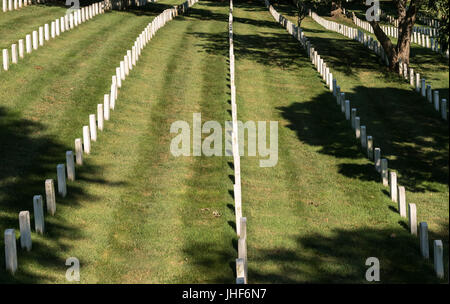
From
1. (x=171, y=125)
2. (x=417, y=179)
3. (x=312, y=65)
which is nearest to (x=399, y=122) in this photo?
(x=417, y=179)

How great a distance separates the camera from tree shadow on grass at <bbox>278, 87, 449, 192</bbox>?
2056cm

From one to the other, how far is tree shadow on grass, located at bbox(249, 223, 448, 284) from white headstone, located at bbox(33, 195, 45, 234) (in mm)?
4544

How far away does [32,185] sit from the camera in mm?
17078

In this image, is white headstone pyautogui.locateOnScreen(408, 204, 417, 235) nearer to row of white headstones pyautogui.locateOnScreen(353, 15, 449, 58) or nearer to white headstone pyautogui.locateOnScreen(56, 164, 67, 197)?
white headstone pyautogui.locateOnScreen(56, 164, 67, 197)

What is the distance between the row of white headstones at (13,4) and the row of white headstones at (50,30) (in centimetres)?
427

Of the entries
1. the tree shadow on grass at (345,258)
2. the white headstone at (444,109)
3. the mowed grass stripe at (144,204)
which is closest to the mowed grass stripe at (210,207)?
the mowed grass stripe at (144,204)

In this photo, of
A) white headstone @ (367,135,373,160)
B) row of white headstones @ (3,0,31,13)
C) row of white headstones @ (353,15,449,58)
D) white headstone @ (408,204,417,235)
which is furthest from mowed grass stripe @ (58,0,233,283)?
row of white headstones @ (353,15,449,58)

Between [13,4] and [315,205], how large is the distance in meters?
35.1

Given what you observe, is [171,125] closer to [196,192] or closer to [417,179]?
[196,192]

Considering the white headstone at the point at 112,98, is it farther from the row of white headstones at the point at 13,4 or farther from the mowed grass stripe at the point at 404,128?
the row of white headstones at the point at 13,4

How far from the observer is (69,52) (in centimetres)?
3334

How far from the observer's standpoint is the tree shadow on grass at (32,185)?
522 inches

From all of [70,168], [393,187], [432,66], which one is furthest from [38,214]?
[432,66]
